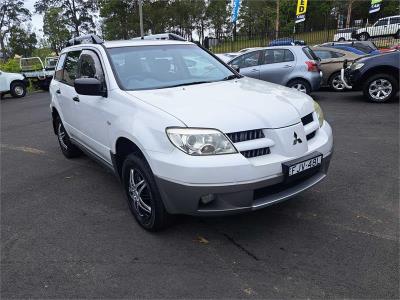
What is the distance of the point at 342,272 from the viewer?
112 inches

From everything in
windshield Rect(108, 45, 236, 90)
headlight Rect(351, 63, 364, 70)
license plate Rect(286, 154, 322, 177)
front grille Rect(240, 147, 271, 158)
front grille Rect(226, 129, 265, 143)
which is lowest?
license plate Rect(286, 154, 322, 177)

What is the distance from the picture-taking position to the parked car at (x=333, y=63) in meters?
11.4

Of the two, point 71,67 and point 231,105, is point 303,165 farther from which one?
point 71,67

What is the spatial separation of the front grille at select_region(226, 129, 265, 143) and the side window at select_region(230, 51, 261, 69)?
8.15 meters

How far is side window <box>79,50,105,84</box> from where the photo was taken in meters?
4.09

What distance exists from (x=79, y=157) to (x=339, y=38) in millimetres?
31056

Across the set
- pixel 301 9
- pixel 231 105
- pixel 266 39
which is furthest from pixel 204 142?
pixel 301 9

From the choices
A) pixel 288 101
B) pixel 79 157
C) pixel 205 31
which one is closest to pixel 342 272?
pixel 288 101

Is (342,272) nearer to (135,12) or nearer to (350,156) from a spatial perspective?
(350,156)

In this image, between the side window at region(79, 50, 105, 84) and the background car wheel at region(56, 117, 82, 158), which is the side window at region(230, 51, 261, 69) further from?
the side window at region(79, 50, 105, 84)

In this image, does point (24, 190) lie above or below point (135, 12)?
below

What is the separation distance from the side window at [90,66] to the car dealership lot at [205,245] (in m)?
1.40

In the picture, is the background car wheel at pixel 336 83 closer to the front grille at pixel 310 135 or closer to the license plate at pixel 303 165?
the front grille at pixel 310 135

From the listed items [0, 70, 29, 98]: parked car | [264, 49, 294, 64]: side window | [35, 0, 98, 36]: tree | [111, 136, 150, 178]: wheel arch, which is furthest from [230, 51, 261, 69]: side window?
[35, 0, 98, 36]: tree
